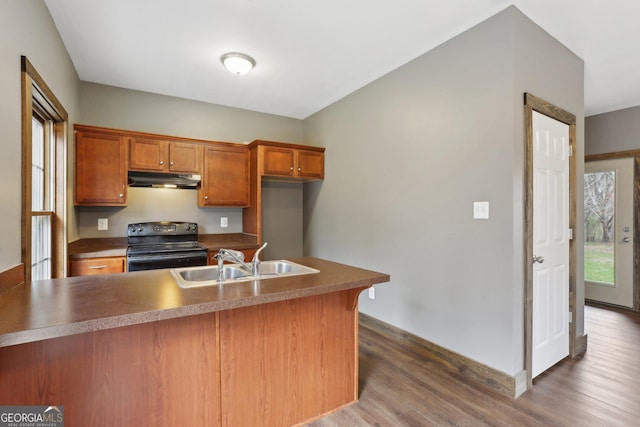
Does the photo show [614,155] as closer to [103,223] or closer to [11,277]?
[11,277]

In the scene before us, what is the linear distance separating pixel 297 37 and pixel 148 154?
2.13 meters

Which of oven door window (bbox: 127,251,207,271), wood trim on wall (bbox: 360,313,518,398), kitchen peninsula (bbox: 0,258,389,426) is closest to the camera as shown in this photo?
kitchen peninsula (bbox: 0,258,389,426)

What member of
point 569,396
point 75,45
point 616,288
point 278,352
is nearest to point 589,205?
point 616,288

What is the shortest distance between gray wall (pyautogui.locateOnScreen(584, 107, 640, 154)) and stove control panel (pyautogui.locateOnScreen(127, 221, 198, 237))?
556 centimetres

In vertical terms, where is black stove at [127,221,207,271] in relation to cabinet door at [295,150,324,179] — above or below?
below

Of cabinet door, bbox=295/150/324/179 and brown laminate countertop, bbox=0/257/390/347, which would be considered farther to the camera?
cabinet door, bbox=295/150/324/179

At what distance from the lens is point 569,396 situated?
212 cm

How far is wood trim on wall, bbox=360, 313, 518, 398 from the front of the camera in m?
2.15

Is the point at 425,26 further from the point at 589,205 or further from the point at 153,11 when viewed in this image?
the point at 589,205

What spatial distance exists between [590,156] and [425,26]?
359 centimetres

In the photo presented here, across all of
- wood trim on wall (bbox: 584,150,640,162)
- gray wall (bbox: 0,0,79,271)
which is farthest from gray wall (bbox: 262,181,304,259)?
wood trim on wall (bbox: 584,150,640,162)

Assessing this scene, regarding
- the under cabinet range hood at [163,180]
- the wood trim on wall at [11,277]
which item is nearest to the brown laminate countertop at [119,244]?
the under cabinet range hood at [163,180]

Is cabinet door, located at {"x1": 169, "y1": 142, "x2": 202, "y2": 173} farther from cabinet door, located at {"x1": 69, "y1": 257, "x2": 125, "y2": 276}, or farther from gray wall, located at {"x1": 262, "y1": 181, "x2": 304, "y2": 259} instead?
cabinet door, located at {"x1": 69, "y1": 257, "x2": 125, "y2": 276}

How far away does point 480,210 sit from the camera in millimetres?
2355
